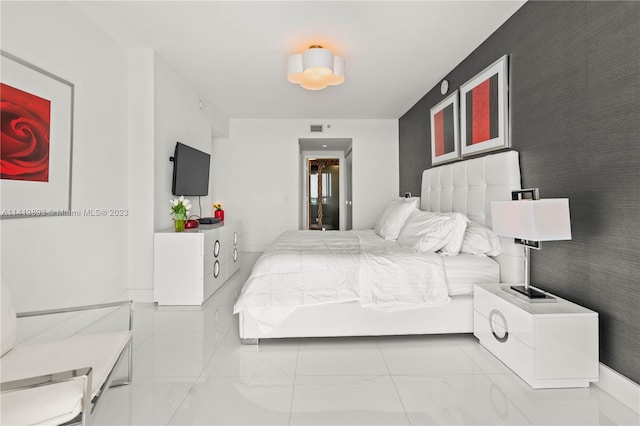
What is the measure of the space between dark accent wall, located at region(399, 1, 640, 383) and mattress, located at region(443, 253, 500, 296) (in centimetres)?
31

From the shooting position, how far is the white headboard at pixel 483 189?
2681 mm

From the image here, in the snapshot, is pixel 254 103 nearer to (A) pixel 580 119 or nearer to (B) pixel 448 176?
(B) pixel 448 176

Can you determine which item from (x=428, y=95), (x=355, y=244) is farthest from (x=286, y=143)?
(x=355, y=244)

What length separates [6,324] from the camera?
150 centimetres

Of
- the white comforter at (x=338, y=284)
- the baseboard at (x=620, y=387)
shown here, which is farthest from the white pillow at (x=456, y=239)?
the baseboard at (x=620, y=387)

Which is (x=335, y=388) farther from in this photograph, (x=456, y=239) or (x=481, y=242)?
(x=481, y=242)

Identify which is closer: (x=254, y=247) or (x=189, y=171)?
(x=189, y=171)

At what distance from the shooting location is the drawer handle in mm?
2176

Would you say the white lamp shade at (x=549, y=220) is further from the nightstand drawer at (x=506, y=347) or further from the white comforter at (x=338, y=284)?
the white comforter at (x=338, y=284)

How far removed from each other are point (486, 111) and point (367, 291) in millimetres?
2084

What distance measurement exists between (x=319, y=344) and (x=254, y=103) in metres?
4.21

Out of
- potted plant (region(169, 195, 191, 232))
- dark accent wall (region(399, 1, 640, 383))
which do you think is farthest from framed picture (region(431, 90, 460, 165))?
potted plant (region(169, 195, 191, 232))

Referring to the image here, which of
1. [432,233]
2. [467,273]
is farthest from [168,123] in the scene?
[467,273]

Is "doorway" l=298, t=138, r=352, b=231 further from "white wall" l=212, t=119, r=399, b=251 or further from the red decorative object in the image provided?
the red decorative object
